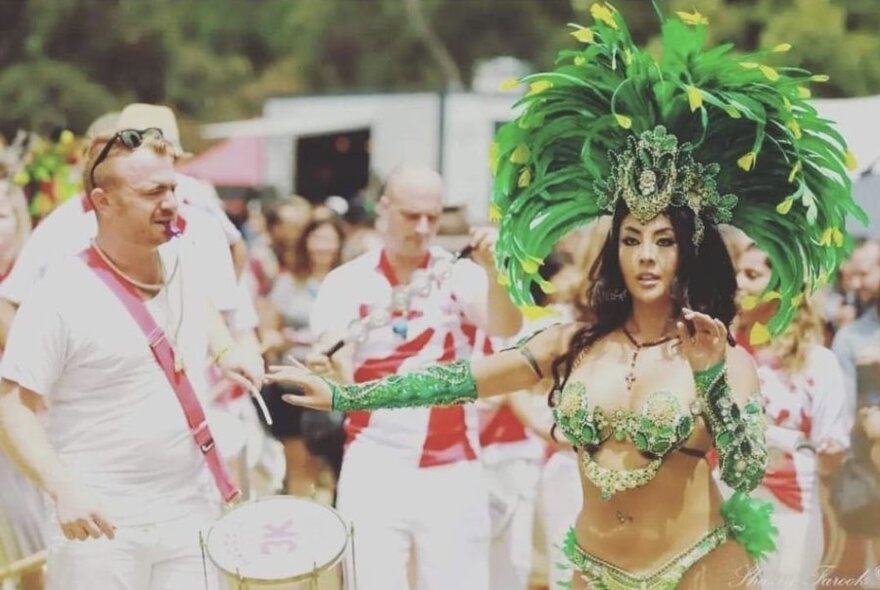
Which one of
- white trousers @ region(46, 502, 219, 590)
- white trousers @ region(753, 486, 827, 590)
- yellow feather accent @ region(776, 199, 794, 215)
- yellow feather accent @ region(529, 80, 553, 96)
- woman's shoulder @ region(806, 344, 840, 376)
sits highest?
yellow feather accent @ region(529, 80, 553, 96)

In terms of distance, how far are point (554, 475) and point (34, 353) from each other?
8.10 ft

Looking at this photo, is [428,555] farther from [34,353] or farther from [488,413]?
[34,353]

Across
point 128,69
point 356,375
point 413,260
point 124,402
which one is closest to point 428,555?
point 356,375

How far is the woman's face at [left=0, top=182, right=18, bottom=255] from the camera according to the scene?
19.3 feet

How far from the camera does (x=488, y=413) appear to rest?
21.1 feet

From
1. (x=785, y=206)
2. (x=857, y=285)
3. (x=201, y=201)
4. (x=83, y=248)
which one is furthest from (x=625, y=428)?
(x=857, y=285)

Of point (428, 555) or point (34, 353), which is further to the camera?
point (428, 555)

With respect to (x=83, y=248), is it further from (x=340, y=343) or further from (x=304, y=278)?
(x=304, y=278)

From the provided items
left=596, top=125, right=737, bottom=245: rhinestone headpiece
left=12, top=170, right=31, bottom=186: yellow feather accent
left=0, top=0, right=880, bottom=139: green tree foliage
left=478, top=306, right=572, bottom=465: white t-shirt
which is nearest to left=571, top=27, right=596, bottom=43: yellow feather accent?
left=596, top=125, right=737, bottom=245: rhinestone headpiece

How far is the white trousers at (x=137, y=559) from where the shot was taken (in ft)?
14.3

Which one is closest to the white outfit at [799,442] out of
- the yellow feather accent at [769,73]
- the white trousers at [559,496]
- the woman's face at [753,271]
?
the woman's face at [753,271]

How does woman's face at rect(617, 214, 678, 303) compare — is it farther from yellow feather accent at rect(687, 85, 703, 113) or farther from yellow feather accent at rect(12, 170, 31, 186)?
yellow feather accent at rect(12, 170, 31, 186)

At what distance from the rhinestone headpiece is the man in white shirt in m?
1.29

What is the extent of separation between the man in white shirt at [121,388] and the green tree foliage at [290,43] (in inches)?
88.9
